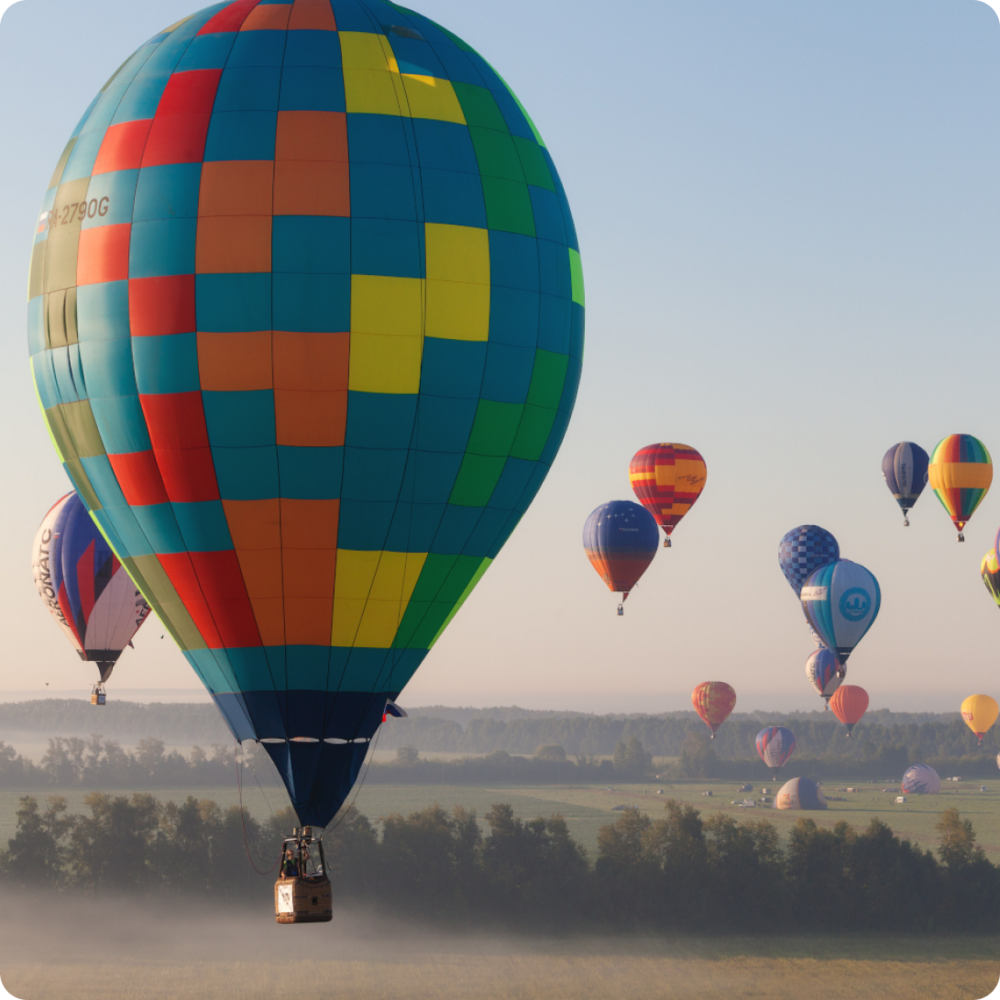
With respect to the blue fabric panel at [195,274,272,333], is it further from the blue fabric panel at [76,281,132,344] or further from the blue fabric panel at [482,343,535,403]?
the blue fabric panel at [482,343,535,403]

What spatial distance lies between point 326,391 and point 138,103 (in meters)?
4.71

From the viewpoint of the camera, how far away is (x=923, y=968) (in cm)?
6850

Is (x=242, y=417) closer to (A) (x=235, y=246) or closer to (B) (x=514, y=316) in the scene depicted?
(A) (x=235, y=246)

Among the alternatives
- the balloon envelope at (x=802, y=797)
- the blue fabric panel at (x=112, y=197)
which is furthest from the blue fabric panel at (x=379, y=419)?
the balloon envelope at (x=802, y=797)

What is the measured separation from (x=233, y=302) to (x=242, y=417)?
4.54 feet

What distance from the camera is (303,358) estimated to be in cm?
1847

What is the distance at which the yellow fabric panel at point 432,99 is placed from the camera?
1947 cm

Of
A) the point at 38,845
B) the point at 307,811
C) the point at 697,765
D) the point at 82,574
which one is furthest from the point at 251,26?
the point at 697,765

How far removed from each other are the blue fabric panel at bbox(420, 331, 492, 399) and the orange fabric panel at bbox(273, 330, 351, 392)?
1.17 m

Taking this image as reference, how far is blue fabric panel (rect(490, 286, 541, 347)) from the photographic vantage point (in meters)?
19.5

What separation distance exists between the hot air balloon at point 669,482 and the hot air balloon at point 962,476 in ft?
32.5

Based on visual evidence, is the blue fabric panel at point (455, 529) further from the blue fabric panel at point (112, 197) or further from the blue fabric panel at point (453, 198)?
the blue fabric panel at point (112, 197)

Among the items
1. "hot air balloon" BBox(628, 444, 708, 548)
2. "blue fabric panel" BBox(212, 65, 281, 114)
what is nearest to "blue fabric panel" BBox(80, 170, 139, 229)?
"blue fabric panel" BBox(212, 65, 281, 114)

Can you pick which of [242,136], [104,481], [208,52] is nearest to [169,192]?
[242,136]
